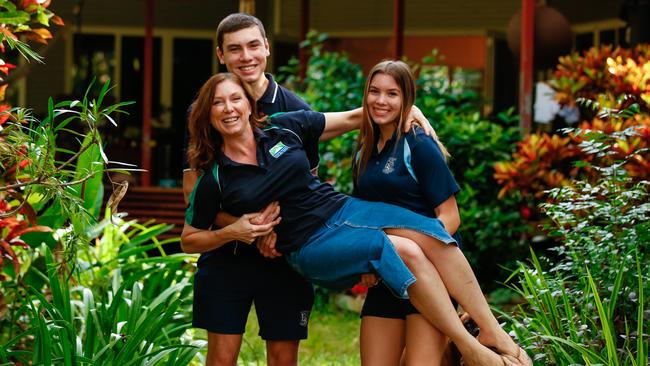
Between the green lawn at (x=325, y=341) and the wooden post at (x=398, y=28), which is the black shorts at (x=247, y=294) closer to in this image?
the green lawn at (x=325, y=341)

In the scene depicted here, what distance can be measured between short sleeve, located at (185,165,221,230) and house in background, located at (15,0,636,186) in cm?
899

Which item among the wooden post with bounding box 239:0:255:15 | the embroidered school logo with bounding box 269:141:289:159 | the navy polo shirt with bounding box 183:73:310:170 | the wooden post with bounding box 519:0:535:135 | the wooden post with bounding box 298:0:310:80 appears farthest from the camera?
the wooden post with bounding box 239:0:255:15

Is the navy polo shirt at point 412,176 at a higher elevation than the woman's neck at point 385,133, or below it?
below

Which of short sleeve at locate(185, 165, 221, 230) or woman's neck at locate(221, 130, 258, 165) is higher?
woman's neck at locate(221, 130, 258, 165)

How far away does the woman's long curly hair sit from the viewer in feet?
14.1

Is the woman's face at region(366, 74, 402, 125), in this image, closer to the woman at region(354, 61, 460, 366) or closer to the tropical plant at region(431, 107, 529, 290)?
the woman at region(354, 61, 460, 366)

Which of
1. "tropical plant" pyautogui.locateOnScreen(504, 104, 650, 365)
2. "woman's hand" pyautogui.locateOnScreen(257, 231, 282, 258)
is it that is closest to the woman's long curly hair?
"woman's hand" pyautogui.locateOnScreen(257, 231, 282, 258)

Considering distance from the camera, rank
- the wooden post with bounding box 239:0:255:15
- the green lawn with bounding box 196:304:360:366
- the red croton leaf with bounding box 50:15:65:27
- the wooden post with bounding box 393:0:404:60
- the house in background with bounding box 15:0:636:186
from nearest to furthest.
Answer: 1. the red croton leaf with bounding box 50:15:65:27
2. the green lawn with bounding box 196:304:360:366
3. the wooden post with bounding box 393:0:404:60
4. the wooden post with bounding box 239:0:255:15
5. the house in background with bounding box 15:0:636:186

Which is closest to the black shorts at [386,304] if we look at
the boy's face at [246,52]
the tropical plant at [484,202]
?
the boy's face at [246,52]

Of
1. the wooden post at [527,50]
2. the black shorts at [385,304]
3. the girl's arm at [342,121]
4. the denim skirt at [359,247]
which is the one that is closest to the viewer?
the denim skirt at [359,247]

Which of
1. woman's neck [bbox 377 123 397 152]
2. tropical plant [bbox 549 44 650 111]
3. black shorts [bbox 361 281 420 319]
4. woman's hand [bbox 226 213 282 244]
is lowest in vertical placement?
black shorts [bbox 361 281 420 319]

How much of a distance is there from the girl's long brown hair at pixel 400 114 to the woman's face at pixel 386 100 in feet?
0.05

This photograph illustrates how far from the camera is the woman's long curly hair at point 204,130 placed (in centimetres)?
431

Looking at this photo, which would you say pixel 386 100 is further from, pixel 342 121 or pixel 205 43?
pixel 205 43
